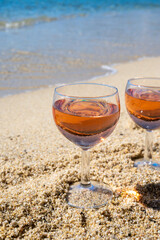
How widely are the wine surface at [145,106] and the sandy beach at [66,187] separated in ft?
0.98

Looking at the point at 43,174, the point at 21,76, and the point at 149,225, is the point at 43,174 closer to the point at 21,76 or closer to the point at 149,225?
the point at 149,225

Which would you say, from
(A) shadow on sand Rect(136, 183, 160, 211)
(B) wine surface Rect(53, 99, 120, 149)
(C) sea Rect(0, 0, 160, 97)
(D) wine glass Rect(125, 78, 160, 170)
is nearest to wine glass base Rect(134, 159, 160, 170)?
(D) wine glass Rect(125, 78, 160, 170)

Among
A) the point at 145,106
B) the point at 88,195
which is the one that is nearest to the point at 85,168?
the point at 88,195

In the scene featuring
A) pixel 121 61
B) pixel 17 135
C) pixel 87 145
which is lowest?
pixel 121 61

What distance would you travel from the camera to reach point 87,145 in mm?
1475

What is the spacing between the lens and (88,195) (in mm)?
1600

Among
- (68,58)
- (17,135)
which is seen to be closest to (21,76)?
(68,58)

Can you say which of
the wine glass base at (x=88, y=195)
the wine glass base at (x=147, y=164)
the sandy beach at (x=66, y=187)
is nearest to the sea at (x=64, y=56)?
the sandy beach at (x=66, y=187)

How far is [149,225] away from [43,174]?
69 centimetres

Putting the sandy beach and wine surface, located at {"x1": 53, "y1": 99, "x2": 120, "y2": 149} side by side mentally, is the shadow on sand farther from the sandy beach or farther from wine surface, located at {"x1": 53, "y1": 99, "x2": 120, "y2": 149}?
wine surface, located at {"x1": 53, "y1": 99, "x2": 120, "y2": 149}

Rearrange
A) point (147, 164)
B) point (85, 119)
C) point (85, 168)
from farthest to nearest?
point (147, 164) → point (85, 168) → point (85, 119)

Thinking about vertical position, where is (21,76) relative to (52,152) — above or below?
below

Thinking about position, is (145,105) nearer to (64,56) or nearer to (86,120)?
(86,120)

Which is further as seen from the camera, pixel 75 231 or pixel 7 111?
pixel 7 111
